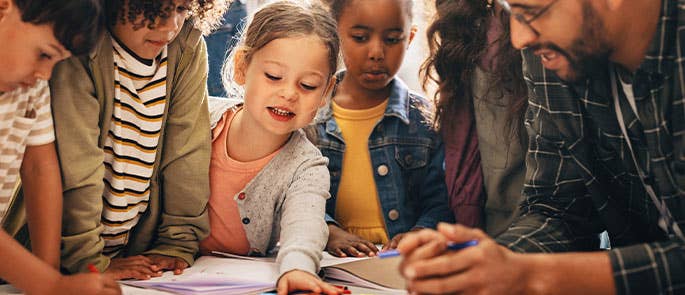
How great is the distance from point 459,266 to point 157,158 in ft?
2.35

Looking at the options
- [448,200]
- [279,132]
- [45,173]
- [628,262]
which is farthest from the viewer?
[448,200]

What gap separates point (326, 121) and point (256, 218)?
376 millimetres

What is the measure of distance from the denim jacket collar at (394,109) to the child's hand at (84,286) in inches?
31.0

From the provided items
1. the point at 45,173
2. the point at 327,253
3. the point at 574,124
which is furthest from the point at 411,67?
the point at 45,173

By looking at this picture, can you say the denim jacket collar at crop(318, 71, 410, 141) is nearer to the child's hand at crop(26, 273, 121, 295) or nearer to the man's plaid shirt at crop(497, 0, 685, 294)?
the man's plaid shirt at crop(497, 0, 685, 294)

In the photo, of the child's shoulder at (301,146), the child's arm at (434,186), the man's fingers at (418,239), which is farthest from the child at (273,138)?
the man's fingers at (418,239)

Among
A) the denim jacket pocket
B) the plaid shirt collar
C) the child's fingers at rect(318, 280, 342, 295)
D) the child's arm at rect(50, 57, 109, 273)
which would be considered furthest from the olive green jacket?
the plaid shirt collar

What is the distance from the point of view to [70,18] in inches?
42.1

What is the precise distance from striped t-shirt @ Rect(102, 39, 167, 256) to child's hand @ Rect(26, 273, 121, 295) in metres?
0.29

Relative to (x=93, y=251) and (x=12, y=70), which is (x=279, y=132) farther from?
(x=12, y=70)

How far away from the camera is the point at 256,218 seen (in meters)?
1.50

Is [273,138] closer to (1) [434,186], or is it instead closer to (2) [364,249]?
(2) [364,249]

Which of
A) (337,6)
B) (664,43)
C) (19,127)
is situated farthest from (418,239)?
(337,6)

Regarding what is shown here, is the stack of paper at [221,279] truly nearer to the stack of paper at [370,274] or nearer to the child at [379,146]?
the stack of paper at [370,274]
